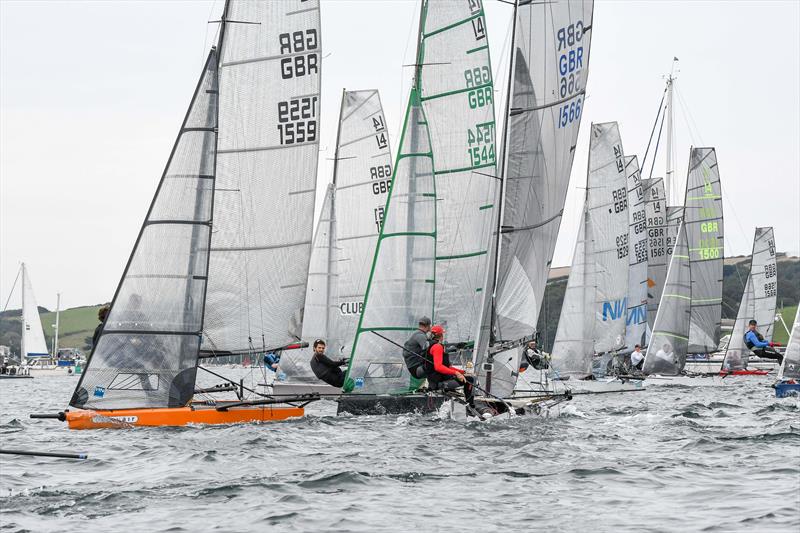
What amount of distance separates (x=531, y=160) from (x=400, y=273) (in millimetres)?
2910

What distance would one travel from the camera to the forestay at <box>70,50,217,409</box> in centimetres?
1709

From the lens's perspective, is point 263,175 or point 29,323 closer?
point 263,175

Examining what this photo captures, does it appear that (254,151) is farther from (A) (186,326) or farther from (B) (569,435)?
(B) (569,435)

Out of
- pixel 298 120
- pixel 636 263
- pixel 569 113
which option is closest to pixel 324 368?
pixel 298 120

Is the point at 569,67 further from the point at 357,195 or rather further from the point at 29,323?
the point at 29,323

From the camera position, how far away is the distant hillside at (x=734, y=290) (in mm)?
102188

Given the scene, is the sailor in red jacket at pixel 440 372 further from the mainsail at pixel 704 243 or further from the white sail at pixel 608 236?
the mainsail at pixel 704 243

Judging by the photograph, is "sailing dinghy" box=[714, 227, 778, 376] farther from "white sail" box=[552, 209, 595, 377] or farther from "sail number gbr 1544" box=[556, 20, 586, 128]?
"sail number gbr 1544" box=[556, 20, 586, 128]

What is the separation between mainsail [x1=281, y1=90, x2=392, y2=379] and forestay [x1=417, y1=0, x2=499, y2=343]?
5.32 metres

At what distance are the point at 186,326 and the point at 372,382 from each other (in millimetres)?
3348

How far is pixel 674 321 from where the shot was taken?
1527 inches

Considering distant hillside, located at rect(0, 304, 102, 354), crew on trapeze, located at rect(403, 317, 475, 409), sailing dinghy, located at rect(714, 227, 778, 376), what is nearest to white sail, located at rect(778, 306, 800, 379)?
crew on trapeze, located at rect(403, 317, 475, 409)

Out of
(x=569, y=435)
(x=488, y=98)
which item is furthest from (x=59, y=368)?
(x=569, y=435)

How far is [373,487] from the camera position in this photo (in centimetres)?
1166
